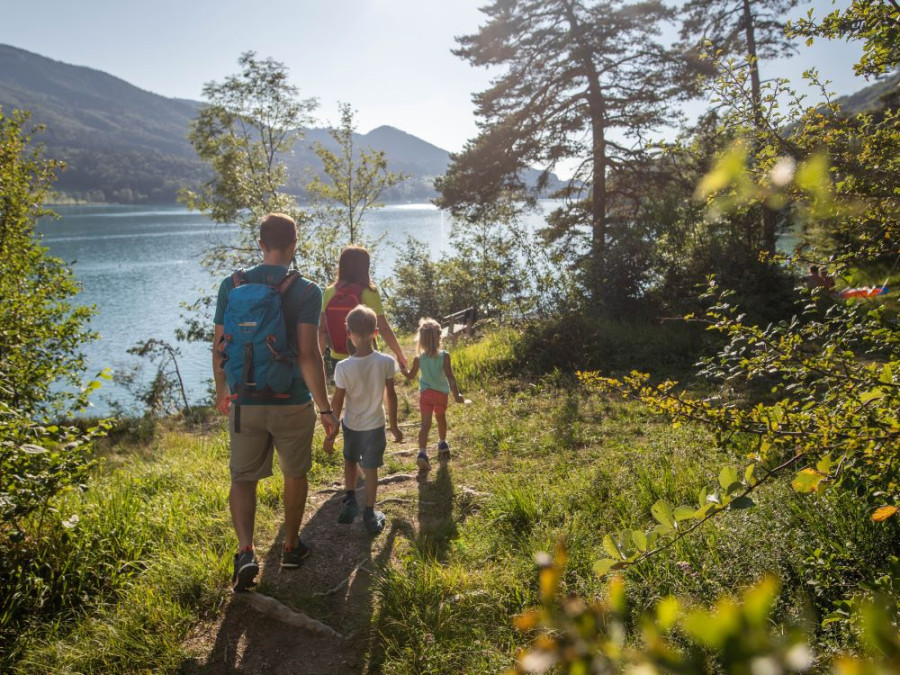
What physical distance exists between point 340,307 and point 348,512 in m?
1.83

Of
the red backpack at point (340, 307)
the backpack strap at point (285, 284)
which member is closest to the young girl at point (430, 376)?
the red backpack at point (340, 307)

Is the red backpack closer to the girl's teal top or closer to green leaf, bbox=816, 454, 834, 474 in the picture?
the girl's teal top

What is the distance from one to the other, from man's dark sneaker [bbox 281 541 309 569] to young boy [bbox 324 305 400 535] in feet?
1.88

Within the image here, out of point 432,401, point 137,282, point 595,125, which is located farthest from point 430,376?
point 137,282

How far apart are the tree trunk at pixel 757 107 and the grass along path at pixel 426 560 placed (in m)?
1.72

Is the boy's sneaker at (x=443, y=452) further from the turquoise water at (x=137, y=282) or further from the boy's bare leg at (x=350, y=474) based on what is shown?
the turquoise water at (x=137, y=282)

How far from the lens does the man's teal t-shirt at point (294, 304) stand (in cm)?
333

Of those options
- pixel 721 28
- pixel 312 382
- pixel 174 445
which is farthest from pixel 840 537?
pixel 721 28

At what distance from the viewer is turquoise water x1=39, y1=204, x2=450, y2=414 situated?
2250 cm

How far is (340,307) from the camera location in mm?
4895

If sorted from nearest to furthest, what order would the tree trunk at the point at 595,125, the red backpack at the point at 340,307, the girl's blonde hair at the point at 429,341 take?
the red backpack at the point at 340,307 → the girl's blonde hair at the point at 429,341 → the tree trunk at the point at 595,125

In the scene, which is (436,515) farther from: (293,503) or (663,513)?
(663,513)

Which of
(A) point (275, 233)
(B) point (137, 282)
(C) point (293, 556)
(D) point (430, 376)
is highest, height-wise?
(A) point (275, 233)

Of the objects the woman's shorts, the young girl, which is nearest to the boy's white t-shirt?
the young girl
